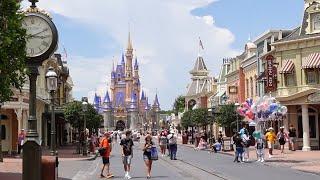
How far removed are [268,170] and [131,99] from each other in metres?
160

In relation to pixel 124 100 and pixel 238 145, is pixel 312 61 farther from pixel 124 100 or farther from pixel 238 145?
pixel 124 100

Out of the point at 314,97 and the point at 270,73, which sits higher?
the point at 270,73

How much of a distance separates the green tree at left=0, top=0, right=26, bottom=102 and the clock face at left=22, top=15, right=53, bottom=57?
5.6 inches

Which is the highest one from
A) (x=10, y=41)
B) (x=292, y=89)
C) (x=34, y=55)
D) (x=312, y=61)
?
(x=312, y=61)

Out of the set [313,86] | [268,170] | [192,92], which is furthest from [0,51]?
[192,92]

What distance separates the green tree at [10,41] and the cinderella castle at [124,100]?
16736 centimetres

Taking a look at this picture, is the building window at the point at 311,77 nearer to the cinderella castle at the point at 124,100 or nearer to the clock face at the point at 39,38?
the clock face at the point at 39,38

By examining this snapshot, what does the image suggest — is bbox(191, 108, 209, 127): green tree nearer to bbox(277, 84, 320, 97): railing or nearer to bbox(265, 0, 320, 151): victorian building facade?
bbox(277, 84, 320, 97): railing

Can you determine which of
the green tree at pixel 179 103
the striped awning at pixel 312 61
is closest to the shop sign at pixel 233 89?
the striped awning at pixel 312 61

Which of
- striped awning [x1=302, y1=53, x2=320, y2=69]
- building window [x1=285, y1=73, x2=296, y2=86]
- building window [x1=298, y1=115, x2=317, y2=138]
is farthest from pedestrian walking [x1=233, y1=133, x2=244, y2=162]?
building window [x1=285, y1=73, x2=296, y2=86]

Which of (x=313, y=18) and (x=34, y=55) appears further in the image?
(x=313, y=18)

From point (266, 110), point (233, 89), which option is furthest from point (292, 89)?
point (233, 89)

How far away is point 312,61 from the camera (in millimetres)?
44094

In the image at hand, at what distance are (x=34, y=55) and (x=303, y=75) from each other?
3652cm
